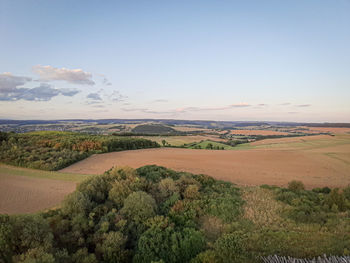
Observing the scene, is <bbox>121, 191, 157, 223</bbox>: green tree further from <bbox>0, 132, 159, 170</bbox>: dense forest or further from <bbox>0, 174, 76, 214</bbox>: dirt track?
<bbox>0, 132, 159, 170</bbox>: dense forest

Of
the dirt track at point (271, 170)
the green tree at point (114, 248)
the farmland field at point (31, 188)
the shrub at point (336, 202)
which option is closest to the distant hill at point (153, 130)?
the dirt track at point (271, 170)

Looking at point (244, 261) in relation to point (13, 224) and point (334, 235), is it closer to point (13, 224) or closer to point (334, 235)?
point (334, 235)

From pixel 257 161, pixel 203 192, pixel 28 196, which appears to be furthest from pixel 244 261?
pixel 257 161

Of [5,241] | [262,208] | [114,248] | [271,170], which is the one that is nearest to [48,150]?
[5,241]

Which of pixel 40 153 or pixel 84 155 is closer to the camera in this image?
pixel 40 153

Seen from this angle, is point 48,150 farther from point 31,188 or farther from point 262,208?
point 262,208

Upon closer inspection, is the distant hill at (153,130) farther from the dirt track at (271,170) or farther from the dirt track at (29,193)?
the dirt track at (29,193)
